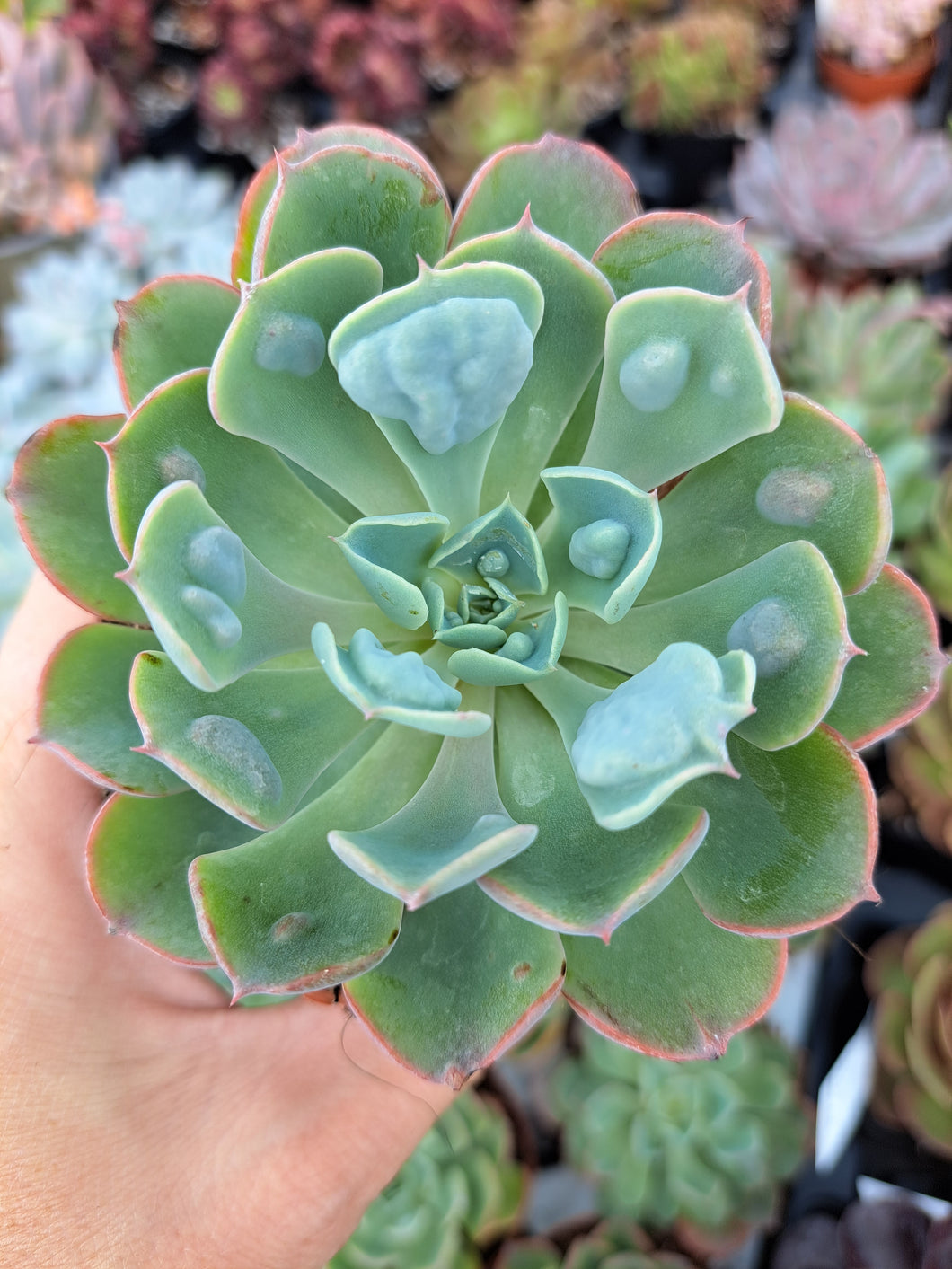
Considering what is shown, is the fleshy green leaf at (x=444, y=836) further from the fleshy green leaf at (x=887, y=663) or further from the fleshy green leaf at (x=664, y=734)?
the fleshy green leaf at (x=887, y=663)

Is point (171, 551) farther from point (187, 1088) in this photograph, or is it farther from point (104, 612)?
point (187, 1088)

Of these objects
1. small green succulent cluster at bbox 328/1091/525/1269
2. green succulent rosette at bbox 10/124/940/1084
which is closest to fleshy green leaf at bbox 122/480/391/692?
green succulent rosette at bbox 10/124/940/1084

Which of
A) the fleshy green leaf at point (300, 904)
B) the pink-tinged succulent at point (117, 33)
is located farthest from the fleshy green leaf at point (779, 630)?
the pink-tinged succulent at point (117, 33)

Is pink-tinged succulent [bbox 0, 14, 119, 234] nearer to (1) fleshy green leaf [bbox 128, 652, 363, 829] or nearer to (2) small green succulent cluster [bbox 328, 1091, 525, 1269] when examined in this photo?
(1) fleshy green leaf [bbox 128, 652, 363, 829]

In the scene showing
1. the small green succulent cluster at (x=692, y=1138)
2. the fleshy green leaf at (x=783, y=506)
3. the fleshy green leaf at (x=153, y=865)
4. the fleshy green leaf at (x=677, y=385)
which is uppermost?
the fleshy green leaf at (x=677, y=385)

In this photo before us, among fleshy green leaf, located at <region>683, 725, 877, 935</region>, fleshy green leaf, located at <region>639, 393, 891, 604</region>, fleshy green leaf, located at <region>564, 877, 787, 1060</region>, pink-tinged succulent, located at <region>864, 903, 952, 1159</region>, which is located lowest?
pink-tinged succulent, located at <region>864, 903, 952, 1159</region>

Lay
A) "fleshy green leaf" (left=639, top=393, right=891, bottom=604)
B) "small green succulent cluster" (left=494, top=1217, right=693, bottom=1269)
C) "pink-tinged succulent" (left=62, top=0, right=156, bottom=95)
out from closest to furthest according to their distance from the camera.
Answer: "fleshy green leaf" (left=639, top=393, right=891, bottom=604), "small green succulent cluster" (left=494, top=1217, right=693, bottom=1269), "pink-tinged succulent" (left=62, top=0, right=156, bottom=95)
